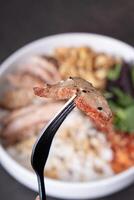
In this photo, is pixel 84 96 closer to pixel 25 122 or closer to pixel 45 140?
pixel 45 140

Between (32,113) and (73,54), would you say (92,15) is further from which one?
(32,113)

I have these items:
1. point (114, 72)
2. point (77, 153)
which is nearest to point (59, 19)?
point (114, 72)

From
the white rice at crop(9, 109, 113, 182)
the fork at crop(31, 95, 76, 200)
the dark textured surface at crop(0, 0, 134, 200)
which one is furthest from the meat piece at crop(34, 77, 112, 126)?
the dark textured surface at crop(0, 0, 134, 200)

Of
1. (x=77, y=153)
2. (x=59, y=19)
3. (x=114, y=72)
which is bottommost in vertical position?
(x=77, y=153)

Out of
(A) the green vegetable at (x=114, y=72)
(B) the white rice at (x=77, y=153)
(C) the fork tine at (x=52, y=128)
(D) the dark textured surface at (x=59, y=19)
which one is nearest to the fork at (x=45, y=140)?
(C) the fork tine at (x=52, y=128)

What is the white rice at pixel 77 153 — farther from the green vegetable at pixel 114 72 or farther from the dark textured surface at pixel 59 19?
the dark textured surface at pixel 59 19

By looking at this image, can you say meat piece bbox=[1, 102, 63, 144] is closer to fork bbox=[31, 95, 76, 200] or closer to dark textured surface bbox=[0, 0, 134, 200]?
dark textured surface bbox=[0, 0, 134, 200]

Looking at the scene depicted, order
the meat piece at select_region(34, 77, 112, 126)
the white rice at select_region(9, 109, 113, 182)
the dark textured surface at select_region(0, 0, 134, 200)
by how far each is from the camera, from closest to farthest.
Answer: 1. the meat piece at select_region(34, 77, 112, 126)
2. the white rice at select_region(9, 109, 113, 182)
3. the dark textured surface at select_region(0, 0, 134, 200)
